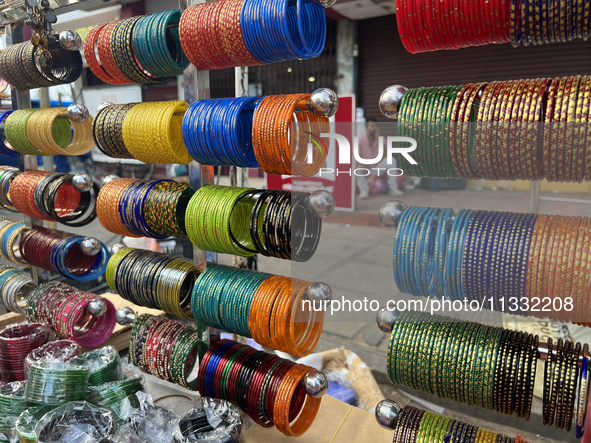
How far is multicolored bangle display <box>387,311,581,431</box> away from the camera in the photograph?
105 cm

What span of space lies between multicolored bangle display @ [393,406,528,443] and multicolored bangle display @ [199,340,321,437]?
1.45 feet

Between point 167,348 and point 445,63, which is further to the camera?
point 445,63

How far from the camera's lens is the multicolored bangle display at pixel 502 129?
3.01 feet

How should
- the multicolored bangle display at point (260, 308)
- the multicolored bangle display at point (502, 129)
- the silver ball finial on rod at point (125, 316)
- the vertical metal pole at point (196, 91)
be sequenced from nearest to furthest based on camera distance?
the multicolored bangle display at point (502, 129), the multicolored bangle display at point (260, 308), the vertical metal pole at point (196, 91), the silver ball finial on rod at point (125, 316)

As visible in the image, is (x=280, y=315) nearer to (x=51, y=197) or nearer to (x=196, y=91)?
(x=196, y=91)

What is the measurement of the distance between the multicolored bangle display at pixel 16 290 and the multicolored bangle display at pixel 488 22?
2.59m

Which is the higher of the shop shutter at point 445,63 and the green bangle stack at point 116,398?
the shop shutter at point 445,63

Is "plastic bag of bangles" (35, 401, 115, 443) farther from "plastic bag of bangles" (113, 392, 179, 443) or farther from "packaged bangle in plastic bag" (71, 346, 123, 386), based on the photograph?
"packaged bangle in plastic bag" (71, 346, 123, 386)

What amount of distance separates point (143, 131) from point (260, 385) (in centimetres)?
108

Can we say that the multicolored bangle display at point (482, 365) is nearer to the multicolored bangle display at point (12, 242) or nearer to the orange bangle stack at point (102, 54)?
the orange bangle stack at point (102, 54)

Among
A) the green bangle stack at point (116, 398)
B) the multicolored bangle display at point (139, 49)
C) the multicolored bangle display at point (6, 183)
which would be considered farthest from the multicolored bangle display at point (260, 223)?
the multicolored bangle display at point (6, 183)

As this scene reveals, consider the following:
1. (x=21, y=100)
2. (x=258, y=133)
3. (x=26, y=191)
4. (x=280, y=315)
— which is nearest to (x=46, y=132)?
(x=26, y=191)

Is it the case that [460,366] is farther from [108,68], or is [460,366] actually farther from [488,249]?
[108,68]

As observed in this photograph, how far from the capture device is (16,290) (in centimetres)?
259
